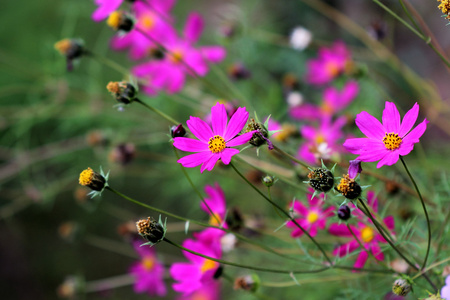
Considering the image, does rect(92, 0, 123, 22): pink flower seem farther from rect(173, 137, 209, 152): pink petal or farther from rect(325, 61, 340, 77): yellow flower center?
rect(325, 61, 340, 77): yellow flower center

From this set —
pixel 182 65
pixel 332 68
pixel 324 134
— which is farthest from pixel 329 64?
pixel 182 65

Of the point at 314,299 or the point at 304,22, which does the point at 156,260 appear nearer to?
the point at 314,299

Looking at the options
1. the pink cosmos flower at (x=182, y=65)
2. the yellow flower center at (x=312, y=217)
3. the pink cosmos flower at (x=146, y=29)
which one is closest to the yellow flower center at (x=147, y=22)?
the pink cosmos flower at (x=146, y=29)

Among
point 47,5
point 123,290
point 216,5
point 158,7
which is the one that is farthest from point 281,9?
point 123,290

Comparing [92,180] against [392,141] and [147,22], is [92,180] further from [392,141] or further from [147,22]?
[147,22]

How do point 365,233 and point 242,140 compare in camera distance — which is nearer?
point 242,140

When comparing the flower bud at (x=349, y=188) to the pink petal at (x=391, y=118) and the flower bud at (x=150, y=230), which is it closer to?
the pink petal at (x=391, y=118)
